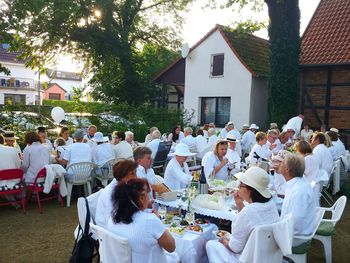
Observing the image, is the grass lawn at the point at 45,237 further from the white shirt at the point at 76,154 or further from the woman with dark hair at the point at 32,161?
the white shirt at the point at 76,154

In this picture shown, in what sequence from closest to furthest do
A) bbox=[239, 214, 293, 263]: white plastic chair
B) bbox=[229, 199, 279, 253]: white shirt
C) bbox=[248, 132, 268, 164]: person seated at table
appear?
1. bbox=[239, 214, 293, 263]: white plastic chair
2. bbox=[229, 199, 279, 253]: white shirt
3. bbox=[248, 132, 268, 164]: person seated at table

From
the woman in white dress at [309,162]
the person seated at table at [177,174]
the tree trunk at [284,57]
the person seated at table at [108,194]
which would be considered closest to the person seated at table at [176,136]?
the tree trunk at [284,57]

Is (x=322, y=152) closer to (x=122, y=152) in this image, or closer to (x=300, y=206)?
(x=300, y=206)

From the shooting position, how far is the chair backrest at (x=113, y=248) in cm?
271

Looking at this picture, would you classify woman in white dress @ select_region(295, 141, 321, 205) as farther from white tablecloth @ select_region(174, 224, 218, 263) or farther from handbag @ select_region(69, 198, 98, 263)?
handbag @ select_region(69, 198, 98, 263)

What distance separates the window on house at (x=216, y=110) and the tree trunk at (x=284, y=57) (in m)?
3.50

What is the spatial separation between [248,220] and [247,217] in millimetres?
28

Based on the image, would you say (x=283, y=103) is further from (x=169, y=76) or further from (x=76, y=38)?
(x=76, y=38)

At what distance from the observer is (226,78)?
57.6ft

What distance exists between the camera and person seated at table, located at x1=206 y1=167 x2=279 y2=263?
10.2 ft

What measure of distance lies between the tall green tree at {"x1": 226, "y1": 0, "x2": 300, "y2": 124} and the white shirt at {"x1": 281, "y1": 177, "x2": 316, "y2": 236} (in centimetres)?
1117

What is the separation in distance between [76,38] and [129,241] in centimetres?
2009

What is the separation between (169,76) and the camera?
20.7m

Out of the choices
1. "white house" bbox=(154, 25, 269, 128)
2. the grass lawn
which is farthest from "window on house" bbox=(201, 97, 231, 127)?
the grass lawn
